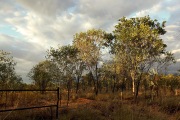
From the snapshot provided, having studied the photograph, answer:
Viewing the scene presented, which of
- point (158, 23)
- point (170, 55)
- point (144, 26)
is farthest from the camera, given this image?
point (170, 55)

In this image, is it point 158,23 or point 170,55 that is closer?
point 158,23

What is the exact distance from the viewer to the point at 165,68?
112ft

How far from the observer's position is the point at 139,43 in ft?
99.0

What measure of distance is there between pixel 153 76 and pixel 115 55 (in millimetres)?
6546

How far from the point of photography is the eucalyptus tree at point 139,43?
2906 cm

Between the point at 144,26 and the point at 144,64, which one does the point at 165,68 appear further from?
the point at 144,26

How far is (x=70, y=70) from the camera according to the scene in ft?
97.6

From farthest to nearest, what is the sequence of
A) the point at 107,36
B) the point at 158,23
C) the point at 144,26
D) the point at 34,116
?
the point at 107,36, the point at 158,23, the point at 144,26, the point at 34,116

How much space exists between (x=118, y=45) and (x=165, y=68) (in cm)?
718

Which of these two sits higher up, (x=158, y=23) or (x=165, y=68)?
(x=158, y=23)

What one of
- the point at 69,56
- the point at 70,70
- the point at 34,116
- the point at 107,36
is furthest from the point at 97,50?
the point at 34,116

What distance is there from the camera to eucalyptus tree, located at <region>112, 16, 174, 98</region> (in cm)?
2906

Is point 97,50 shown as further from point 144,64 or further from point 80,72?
point 144,64

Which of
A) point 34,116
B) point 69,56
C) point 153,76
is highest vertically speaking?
point 69,56
